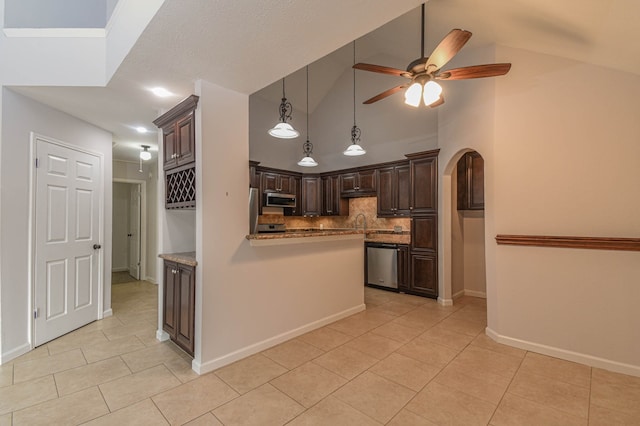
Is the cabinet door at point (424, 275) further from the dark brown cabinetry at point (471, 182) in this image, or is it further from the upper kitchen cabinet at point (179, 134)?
the upper kitchen cabinet at point (179, 134)

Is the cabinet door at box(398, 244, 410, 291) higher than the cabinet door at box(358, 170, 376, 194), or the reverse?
the cabinet door at box(358, 170, 376, 194)

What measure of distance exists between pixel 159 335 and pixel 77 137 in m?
2.70

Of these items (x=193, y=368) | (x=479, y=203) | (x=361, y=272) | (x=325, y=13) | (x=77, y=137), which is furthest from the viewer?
(x=479, y=203)

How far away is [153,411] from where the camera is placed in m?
1.98

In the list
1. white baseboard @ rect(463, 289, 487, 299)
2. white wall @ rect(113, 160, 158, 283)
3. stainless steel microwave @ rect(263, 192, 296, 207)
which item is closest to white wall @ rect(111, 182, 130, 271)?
white wall @ rect(113, 160, 158, 283)

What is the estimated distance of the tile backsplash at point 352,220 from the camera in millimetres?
5886

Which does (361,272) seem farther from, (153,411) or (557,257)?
(153,411)

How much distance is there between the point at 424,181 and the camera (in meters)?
4.77

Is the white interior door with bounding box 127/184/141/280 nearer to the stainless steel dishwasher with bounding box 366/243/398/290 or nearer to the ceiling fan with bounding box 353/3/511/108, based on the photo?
the stainless steel dishwasher with bounding box 366/243/398/290

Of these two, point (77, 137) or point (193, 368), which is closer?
point (193, 368)

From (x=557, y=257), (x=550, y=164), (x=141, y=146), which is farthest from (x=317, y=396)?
(x=141, y=146)

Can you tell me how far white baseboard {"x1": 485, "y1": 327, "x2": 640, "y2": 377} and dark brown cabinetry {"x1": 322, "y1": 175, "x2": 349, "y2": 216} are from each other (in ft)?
12.4

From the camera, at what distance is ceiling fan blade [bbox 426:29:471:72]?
1.92m

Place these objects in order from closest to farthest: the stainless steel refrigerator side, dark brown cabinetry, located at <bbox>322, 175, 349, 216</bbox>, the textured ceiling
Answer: the textured ceiling
the stainless steel refrigerator side
dark brown cabinetry, located at <bbox>322, 175, 349, 216</bbox>
